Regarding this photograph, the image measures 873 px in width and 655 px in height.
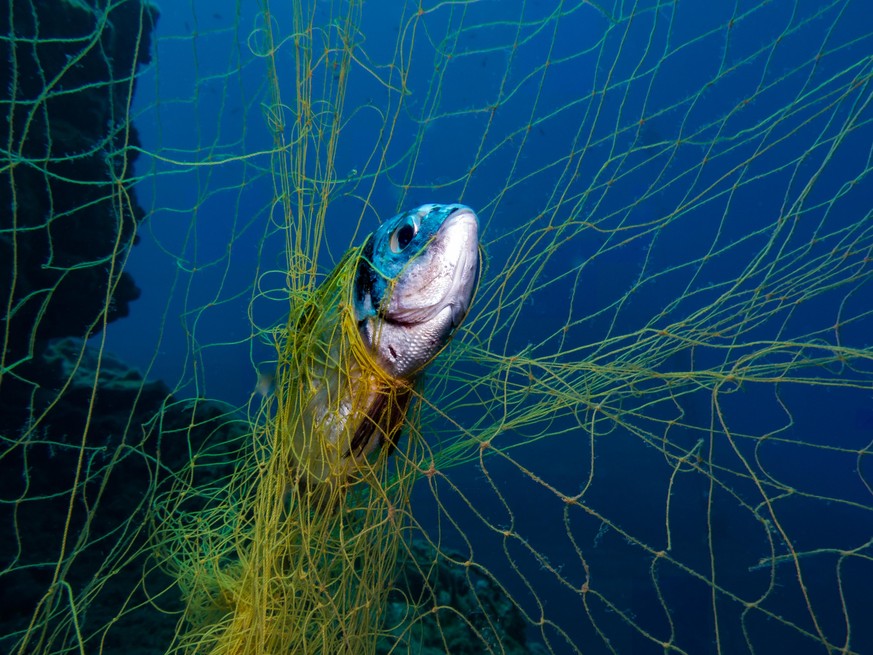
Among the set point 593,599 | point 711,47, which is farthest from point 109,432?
point 711,47

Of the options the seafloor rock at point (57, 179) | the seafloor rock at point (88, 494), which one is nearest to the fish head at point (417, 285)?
the seafloor rock at point (88, 494)

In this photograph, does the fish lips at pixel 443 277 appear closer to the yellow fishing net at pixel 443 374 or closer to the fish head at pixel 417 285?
the fish head at pixel 417 285

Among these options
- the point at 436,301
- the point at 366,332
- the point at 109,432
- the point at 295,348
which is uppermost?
the point at 436,301

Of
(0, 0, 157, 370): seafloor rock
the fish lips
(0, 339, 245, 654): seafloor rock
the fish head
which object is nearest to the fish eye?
the fish head

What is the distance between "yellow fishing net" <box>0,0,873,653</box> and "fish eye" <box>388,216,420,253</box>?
0.57 ft

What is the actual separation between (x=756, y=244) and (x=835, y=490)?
1644 cm

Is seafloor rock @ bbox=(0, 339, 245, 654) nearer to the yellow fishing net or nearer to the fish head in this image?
the yellow fishing net

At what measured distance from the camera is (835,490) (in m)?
28.2

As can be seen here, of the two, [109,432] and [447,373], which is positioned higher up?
[447,373]

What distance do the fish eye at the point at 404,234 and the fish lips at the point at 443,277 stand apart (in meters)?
0.12

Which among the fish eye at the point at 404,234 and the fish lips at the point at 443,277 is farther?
the fish eye at the point at 404,234

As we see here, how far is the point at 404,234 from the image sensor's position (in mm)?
2033

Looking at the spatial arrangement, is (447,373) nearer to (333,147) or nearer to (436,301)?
(436,301)

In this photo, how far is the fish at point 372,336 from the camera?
75.5 inches
